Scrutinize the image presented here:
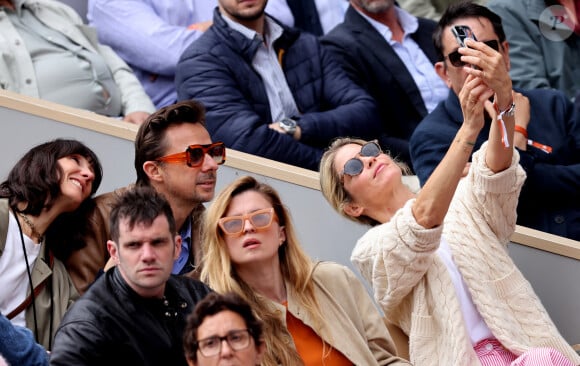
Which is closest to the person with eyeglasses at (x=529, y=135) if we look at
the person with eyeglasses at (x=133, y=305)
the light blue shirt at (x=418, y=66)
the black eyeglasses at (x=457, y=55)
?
the black eyeglasses at (x=457, y=55)

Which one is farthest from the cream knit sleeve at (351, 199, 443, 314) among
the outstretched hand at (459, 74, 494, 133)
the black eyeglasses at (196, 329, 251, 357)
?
the black eyeglasses at (196, 329, 251, 357)

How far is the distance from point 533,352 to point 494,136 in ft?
2.63

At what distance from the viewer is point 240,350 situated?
401cm

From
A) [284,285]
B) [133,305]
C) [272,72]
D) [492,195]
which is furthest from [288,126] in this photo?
[133,305]

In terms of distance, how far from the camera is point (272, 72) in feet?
23.0

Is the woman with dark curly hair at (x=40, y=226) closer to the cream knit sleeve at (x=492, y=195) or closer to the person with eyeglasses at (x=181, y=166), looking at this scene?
the person with eyeglasses at (x=181, y=166)

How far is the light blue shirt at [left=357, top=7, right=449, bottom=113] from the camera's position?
748 centimetres

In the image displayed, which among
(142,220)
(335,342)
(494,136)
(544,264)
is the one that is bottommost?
(544,264)

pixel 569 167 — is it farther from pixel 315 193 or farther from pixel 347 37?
pixel 347 37

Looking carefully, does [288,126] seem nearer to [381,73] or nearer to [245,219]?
[381,73]

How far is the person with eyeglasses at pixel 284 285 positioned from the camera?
5039 millimetres

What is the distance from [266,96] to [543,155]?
138cm

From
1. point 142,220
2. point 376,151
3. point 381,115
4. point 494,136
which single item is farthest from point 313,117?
point 142,220

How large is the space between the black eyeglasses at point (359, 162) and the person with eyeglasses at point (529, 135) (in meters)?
0.57
